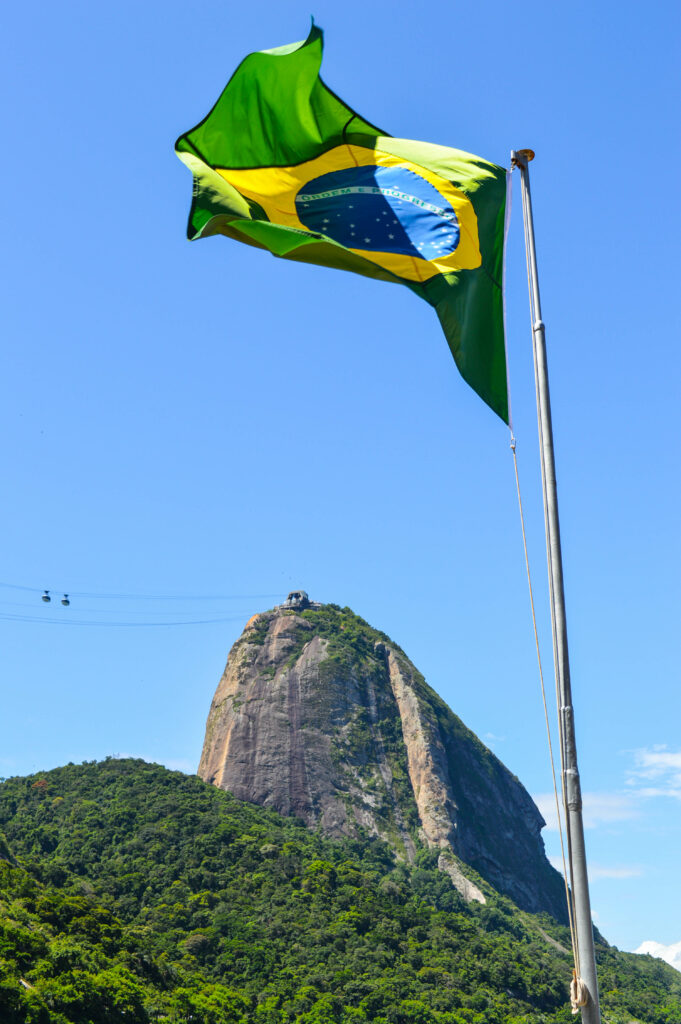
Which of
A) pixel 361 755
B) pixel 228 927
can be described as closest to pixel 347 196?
pixel 228 927

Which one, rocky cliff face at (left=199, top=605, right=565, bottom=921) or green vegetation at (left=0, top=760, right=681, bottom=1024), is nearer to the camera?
green vegetation at (left=0, top=760, right=681, bottom=1024)

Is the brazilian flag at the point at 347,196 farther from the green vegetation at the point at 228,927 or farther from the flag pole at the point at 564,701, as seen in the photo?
the green vegetation at the point at 228,927

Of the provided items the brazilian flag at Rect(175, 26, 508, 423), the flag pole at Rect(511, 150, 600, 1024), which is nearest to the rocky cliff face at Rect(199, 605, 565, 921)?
the brazilian flag at Rect(175, 26, 508, 423)

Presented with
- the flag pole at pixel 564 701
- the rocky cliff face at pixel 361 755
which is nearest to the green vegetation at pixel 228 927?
the rocky cliff face at pixel 361 755

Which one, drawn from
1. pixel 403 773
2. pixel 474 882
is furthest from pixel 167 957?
pixel 403 773

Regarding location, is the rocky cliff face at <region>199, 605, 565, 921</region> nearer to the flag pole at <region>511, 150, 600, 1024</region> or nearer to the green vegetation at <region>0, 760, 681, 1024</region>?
the green vegetation at <region>0, 760, 681, 1024</region>

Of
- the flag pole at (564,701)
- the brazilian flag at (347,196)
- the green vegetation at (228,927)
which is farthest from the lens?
the green vegetation at (228,927)

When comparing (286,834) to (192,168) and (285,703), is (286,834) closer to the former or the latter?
(285,703)
